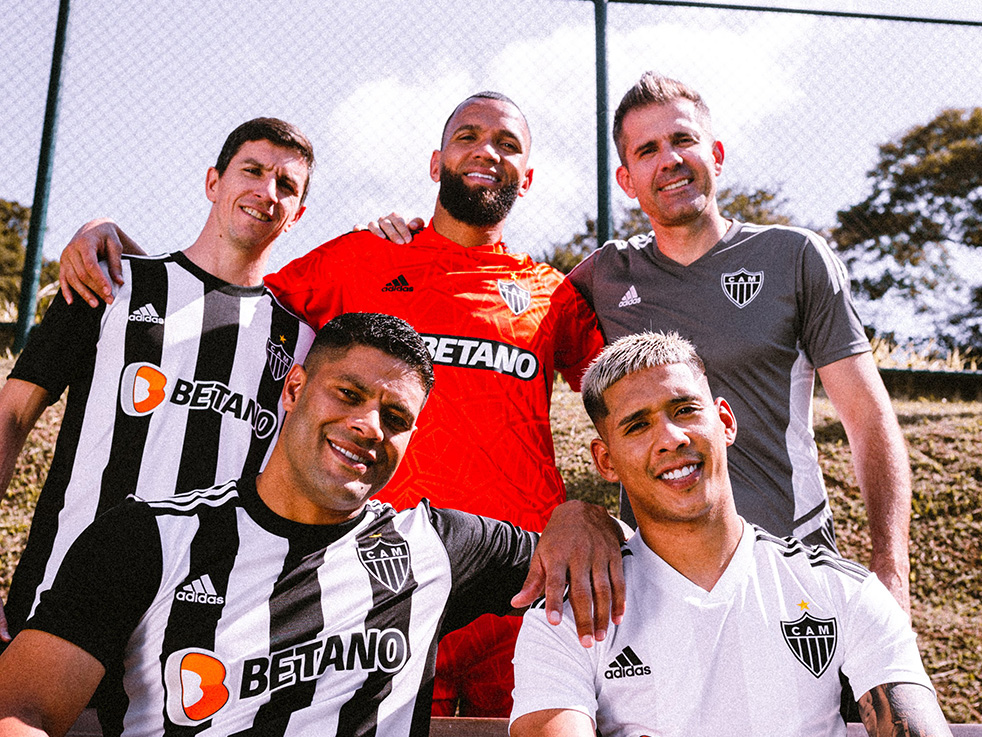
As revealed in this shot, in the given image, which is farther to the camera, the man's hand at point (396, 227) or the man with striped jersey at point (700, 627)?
the man's hand at point (396, 227)

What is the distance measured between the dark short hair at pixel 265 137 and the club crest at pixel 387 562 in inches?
64.5

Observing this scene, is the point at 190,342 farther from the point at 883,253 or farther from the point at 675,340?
the point at 883,253

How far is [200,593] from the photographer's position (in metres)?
1.94

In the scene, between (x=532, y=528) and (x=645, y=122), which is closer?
(x=532, y=528)

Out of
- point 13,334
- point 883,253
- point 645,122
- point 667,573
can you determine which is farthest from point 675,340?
point 883,253

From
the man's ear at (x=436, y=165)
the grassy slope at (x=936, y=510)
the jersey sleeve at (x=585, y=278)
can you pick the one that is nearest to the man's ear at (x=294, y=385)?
the man's ear at (x=436, y=165)

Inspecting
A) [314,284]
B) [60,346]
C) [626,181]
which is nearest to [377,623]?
[314,284]

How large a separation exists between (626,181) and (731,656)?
1784 mm

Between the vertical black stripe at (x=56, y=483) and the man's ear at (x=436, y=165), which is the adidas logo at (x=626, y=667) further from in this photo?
the man's ear at (x=436, y=165)

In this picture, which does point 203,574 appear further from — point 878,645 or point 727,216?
point 727,216

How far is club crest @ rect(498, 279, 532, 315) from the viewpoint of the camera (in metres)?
2.94

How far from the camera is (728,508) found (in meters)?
2.14

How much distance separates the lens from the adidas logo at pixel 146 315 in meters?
2.80

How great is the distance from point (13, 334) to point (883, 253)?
9024 mm
